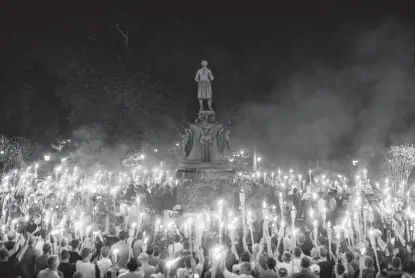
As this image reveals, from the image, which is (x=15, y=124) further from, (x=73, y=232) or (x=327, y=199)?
(x=327, y=199)

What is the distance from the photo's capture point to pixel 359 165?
90.5 feet

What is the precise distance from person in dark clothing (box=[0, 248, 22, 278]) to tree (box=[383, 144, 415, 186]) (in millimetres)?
24421

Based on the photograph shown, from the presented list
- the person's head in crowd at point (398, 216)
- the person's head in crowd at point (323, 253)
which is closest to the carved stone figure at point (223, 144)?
the person's head in crowd at point (398, 216)

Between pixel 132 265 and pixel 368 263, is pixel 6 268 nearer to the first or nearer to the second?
pixel 132 265

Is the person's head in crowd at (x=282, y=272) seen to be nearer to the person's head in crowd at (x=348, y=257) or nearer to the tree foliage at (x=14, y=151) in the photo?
the person's head in crowd at (x=348, y=257)

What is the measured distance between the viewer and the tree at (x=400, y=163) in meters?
23.4

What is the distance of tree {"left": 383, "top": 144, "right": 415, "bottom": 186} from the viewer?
2338cm

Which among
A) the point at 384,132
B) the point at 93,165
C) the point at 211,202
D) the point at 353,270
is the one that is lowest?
the point at 353,270

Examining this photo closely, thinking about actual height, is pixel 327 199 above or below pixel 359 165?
below

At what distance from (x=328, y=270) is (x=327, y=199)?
6316 millimetres

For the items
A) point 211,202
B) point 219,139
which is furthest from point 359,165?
point 211,202

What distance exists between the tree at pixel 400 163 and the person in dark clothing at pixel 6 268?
80.1 ft

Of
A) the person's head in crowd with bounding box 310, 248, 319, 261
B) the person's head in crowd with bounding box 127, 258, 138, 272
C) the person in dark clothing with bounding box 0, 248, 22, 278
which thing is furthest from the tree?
the person in dark clothing with bounding box 0, 248, 22, 278

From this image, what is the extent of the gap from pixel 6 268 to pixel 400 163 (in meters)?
25.5
